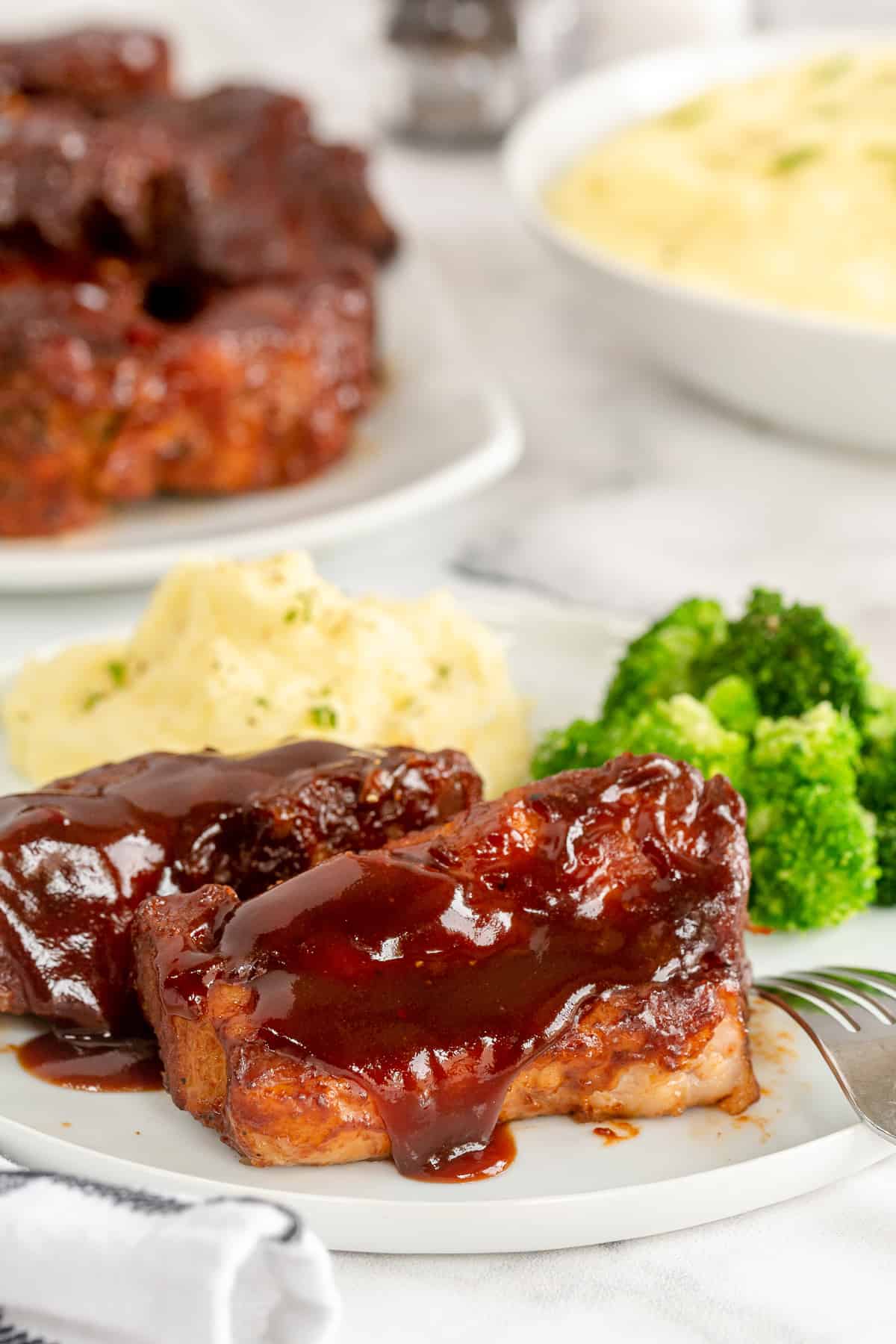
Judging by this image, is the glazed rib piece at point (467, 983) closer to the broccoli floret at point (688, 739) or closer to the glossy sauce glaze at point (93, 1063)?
the glossy sauce glaze at point (93, 1063)

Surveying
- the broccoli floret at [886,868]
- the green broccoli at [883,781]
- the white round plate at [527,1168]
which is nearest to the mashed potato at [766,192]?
the green broccoli at [883,781]

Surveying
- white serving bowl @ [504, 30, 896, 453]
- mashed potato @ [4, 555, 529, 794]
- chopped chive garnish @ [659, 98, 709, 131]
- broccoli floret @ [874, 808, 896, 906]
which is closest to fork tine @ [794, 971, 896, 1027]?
broccoli floret @ [874, 808, 896, 906]

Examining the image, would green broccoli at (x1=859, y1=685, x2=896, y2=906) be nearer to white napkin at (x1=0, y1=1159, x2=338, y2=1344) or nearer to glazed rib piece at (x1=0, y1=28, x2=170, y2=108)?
white napkin at (x1=0, y1=1159, x2=338, y2=1344)

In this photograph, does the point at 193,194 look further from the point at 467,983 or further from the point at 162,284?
the point at 467,983

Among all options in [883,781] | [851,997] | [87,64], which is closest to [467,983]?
[851,997]

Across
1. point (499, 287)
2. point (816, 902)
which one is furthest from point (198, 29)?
point (816, 902)

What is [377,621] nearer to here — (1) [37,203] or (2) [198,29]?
(1) [37,203]
